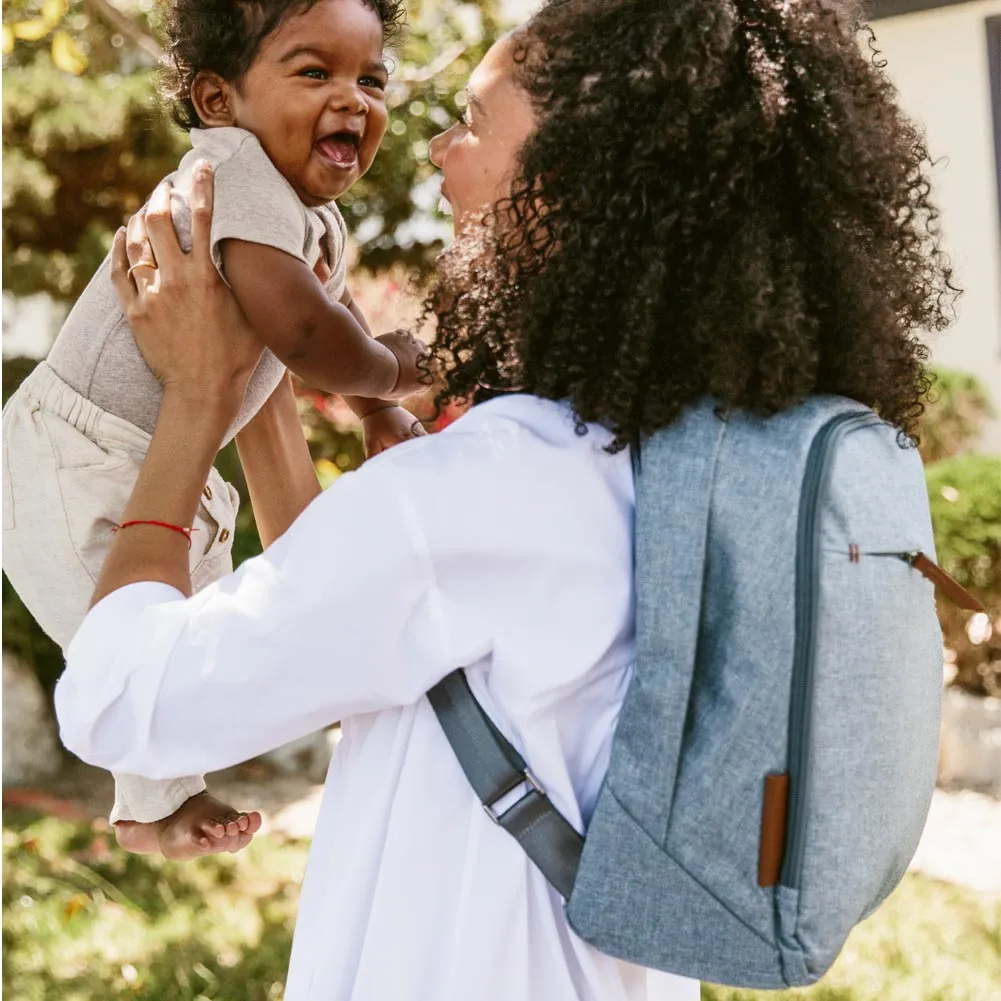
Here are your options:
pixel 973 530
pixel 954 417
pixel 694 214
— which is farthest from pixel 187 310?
pixel 954 417

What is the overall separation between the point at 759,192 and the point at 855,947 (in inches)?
128

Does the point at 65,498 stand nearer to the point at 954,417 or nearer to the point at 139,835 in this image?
the point at 139,835

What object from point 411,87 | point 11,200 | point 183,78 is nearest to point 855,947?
point 183,78

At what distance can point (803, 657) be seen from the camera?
1184 mm

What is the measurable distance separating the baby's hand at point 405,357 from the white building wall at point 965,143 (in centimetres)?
591

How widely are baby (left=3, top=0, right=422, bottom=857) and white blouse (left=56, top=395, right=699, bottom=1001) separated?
490 mm

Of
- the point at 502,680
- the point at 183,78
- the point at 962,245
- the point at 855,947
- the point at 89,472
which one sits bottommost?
the point at 855,947

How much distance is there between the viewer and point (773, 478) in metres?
1.19

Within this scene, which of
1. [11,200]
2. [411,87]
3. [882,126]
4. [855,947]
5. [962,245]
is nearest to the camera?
[882,126]

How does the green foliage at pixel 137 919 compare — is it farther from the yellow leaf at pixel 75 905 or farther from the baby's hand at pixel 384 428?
the baby's hand at pixel 384 428

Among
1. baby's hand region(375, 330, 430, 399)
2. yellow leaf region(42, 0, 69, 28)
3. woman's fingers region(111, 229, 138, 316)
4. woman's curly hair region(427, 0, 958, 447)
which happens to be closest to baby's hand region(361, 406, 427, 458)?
baby's hand region(375, 330, 430, 399)

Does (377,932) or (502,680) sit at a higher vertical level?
(502,680)

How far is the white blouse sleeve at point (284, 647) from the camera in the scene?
117cm

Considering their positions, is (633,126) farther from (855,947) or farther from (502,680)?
(855,947)
